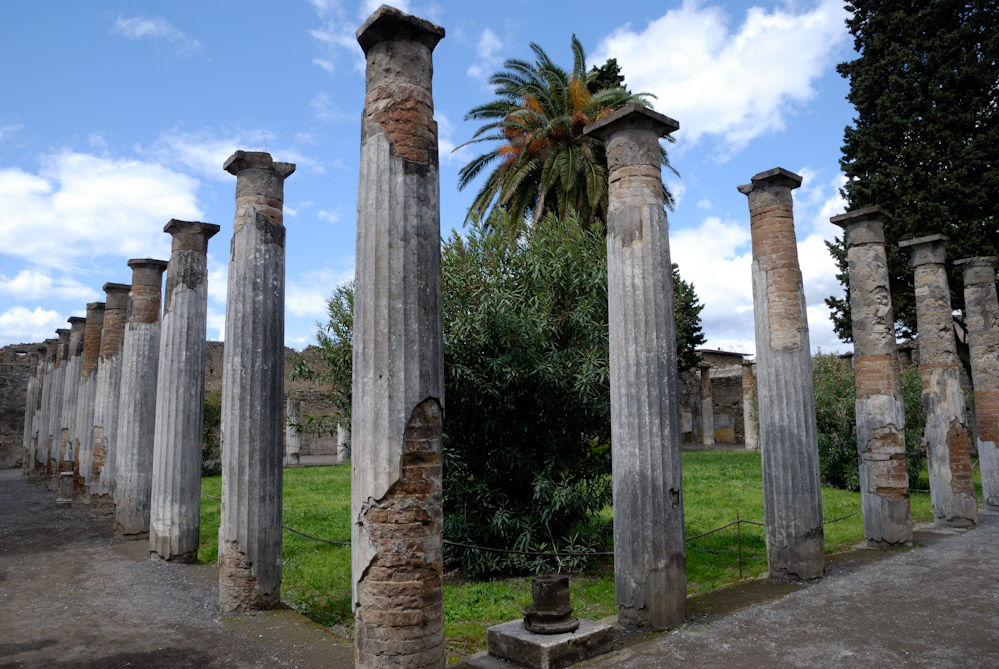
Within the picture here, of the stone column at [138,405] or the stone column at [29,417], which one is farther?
the stone column at [29,417]

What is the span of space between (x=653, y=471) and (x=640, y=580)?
0.85m

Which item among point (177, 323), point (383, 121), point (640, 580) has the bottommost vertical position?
point (640, 580)

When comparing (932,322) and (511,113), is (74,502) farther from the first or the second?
(932,322)

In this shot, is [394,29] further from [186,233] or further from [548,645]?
[186,233]

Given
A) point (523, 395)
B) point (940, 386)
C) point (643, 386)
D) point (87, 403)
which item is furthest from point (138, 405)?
point (940, 386)

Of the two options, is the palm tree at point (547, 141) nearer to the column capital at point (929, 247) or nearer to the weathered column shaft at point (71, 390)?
the column capital at point (929, 247)

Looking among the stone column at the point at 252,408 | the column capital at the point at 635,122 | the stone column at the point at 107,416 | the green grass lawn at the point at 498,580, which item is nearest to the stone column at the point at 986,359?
the green grass lawn at the point at 498,580

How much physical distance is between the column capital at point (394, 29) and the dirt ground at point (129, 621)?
4182mm

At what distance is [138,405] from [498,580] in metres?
5.98

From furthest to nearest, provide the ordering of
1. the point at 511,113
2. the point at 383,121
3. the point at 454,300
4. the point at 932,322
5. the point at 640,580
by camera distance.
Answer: the point at 511,113 → the point at 932,322 → the point at 454,300 → the point at 640,580 → the point at 383,121

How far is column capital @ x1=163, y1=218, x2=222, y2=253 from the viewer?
27.9ft

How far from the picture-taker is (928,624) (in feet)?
18.0

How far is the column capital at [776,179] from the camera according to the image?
732 centimetres

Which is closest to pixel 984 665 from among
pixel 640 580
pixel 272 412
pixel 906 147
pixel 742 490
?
pixel 640 580
